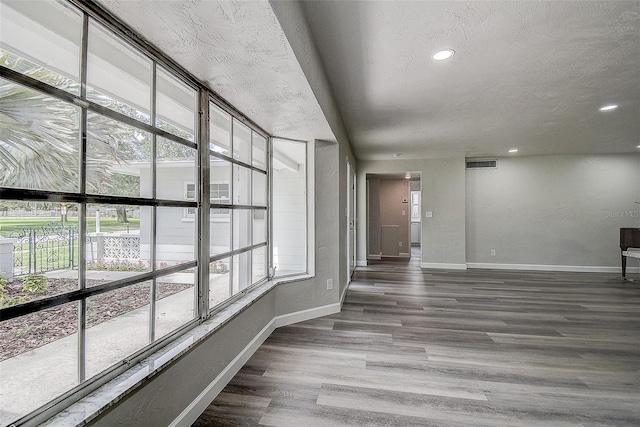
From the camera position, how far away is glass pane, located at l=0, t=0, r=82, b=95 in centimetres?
92

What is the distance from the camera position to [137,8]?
115 cm

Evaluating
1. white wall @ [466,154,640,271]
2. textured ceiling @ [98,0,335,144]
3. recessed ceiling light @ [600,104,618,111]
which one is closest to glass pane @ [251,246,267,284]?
textured ceiling @ [98,0,335,144]

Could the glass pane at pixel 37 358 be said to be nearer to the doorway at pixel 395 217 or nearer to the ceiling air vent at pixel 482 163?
the ceiling air vent at pixel 482 163

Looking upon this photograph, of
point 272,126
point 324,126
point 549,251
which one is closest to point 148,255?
point 272,126

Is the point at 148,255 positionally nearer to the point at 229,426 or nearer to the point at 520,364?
the point at 229,426

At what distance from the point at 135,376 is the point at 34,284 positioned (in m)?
0.55

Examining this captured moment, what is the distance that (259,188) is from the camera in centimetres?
286

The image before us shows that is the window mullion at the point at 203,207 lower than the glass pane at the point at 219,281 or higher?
higher

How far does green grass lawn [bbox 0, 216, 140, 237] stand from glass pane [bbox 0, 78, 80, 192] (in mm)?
107

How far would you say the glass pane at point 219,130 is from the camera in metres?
2.05

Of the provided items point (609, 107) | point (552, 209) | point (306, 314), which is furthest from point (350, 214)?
point (552, 209)

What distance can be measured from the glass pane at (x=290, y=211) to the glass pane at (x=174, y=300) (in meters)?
1.51

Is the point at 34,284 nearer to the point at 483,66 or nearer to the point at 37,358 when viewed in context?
the point at 37,358

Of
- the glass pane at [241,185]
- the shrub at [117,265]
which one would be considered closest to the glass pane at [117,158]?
the shrub at [117,265]
